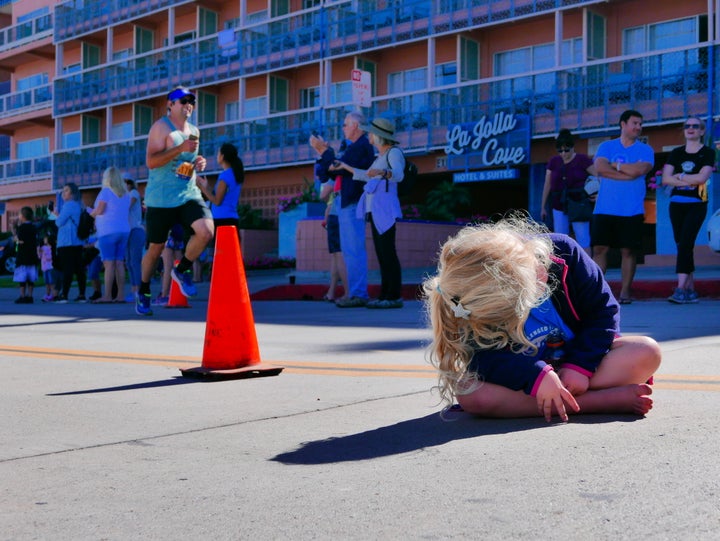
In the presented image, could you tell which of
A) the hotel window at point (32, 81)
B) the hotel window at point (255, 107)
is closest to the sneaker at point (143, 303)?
the hotel window at point (255, 107)

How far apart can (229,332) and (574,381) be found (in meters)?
2.15

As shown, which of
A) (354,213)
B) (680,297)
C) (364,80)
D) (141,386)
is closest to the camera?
(141,386)

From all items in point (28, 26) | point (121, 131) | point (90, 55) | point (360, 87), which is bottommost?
point (360, 87)

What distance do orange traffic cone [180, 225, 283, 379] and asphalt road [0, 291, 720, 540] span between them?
160mm

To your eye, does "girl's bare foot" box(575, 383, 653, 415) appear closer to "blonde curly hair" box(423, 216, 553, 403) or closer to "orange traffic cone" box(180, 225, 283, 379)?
"blonde curly hair" box(423, 216, 553, 403)

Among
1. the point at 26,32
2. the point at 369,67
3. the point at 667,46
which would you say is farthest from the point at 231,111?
the point at 667,46

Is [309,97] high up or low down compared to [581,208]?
up

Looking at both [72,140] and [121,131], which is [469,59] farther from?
[72,140]

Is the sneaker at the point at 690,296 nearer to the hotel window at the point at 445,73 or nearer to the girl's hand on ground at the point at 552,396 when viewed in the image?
the girl's hand on ground at the point at 552,396

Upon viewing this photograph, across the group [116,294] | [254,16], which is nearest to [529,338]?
[116,294]

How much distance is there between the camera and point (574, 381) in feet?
12.4

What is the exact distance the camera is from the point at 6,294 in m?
19.4

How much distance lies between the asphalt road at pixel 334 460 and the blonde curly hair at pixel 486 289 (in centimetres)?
31

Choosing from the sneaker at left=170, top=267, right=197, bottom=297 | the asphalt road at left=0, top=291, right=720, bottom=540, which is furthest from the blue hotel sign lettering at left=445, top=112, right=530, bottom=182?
the asphalt road at left=0, top=291, right=720, bottom=540
